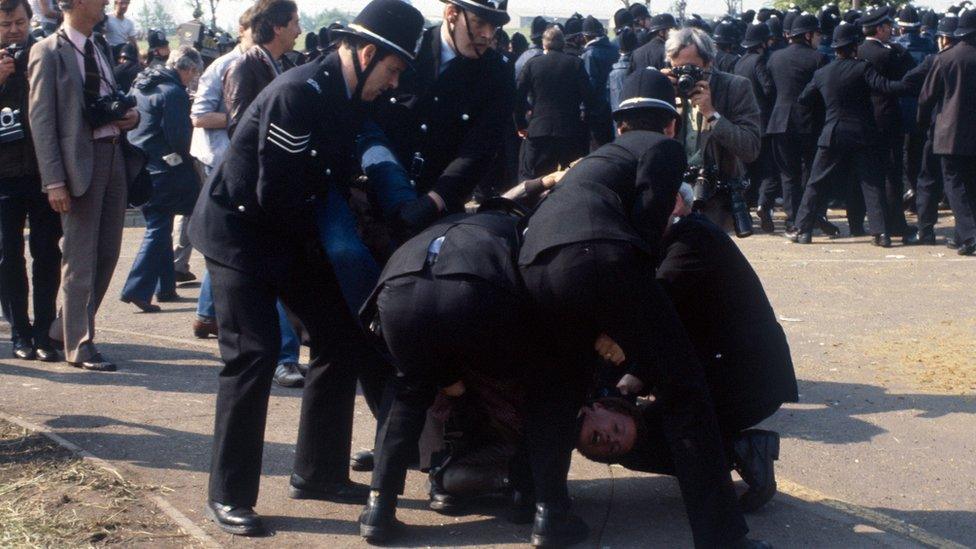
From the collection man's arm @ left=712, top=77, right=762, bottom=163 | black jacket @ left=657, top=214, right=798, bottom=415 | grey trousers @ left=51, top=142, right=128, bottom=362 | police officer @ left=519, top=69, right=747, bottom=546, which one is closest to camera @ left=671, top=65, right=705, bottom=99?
man's arm @ left=712, top=77, right=762, bottom=163

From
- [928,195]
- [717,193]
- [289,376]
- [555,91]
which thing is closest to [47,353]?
[289,376]

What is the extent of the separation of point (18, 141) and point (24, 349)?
1253 mm

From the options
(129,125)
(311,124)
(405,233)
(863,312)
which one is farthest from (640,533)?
(863,312)

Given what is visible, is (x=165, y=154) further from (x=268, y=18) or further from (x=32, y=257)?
(x=268, y=18)

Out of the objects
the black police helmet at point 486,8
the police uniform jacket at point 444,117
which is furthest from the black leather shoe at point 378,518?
the black police helmet at point 486,8

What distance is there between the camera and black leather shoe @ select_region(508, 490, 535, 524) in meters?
4.99

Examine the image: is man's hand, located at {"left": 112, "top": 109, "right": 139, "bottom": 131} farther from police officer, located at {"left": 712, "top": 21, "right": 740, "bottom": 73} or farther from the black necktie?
police officer, located at {"left": 712, "top": 21, "right": 740, "bottom": 73}

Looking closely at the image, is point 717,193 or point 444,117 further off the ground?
point 444,117

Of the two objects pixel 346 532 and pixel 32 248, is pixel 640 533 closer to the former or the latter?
pixel 346 532

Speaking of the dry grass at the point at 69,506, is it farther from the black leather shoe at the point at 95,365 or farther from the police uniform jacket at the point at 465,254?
the black leather shoe at the point at 95,365

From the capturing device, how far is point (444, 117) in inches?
226

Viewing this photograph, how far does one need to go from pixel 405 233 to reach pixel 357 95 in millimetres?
633

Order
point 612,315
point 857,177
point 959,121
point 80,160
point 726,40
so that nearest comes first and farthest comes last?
point 612,315 < point 80,160 < point 959,121 < point 857,177 < point 726,40

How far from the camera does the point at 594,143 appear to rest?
14695mm
